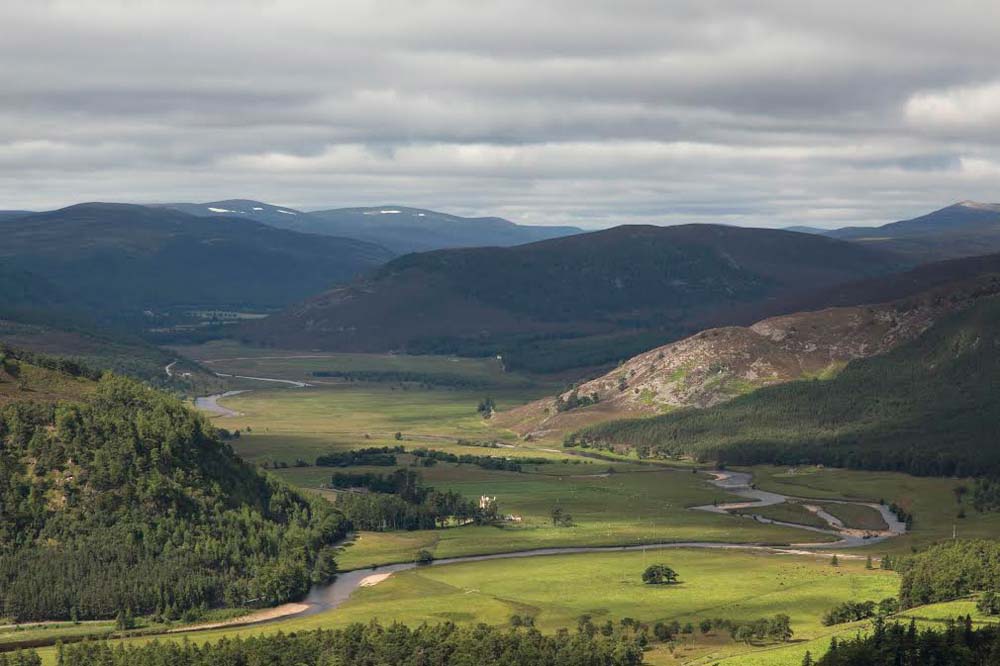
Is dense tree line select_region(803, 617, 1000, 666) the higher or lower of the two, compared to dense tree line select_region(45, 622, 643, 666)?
higher

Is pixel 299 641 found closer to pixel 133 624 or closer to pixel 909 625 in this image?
pixel 133 624

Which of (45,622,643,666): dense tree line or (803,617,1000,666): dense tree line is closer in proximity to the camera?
(803,617,1000,666): dense tree line

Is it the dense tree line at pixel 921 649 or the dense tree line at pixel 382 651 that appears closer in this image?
the dense tree line at pixel 921 649

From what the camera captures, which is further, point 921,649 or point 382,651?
point 382,651

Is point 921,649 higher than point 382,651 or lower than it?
higher

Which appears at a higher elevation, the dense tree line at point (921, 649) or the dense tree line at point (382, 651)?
the dense tree line at point (921, 649)
